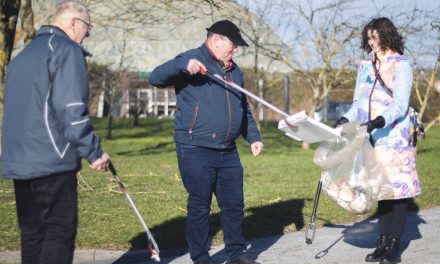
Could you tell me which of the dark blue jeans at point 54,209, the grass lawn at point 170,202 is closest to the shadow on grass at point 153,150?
the grass lawn at point 170,202

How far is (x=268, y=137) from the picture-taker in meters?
26.8

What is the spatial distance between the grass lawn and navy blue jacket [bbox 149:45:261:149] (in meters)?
1.35

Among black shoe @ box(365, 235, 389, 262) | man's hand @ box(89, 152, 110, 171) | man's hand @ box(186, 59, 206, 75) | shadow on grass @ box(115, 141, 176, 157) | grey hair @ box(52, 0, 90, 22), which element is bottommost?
shadow on grass @ box(115, 141, 176, 157)

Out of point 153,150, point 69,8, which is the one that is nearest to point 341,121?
point 69,8

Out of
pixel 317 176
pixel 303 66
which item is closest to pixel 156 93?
pixel 303 66

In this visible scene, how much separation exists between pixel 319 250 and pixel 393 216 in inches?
30.6

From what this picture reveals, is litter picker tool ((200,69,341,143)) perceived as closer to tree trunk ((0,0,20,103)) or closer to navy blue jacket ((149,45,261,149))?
navy blue jacket ((149,45,261,149))

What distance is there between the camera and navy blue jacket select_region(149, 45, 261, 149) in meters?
5.68

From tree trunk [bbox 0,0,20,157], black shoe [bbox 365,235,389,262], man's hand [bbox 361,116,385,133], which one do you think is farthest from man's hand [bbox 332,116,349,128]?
tree trunk [bbox 0,0,20,157]

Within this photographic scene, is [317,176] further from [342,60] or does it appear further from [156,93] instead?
[156,93]

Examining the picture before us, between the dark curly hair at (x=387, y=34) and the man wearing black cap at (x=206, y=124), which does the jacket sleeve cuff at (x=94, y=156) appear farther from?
the dark curly hair at (x=387, y=34)

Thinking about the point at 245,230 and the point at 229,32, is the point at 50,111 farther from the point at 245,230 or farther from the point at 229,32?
the point at 245,230

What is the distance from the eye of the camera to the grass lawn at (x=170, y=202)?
7078mm

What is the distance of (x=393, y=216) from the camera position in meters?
6.19
